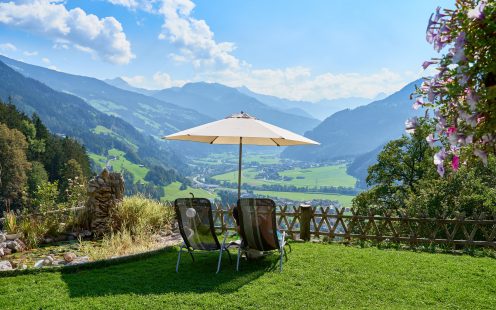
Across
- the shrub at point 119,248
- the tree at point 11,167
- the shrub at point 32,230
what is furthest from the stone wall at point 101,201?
the tree at point 11,167

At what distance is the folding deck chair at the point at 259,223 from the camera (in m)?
6.13

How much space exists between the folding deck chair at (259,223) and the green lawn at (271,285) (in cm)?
37

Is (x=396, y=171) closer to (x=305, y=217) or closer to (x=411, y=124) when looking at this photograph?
(x=305, y=217)

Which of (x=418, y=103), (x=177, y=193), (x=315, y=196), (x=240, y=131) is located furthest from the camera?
(x=315, y=196)

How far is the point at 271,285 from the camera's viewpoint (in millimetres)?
5328

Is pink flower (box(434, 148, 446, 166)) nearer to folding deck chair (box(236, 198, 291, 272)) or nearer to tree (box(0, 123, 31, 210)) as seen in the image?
folding deck chair (box(236, 198, 291, 272))

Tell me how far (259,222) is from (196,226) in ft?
3.14

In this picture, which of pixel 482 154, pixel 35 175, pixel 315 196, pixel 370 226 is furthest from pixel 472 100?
pixel 315 196

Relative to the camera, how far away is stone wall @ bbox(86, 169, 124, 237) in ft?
31.4

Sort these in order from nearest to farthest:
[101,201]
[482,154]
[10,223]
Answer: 1. [482,154]
2. [10,223]
3. [101,201]

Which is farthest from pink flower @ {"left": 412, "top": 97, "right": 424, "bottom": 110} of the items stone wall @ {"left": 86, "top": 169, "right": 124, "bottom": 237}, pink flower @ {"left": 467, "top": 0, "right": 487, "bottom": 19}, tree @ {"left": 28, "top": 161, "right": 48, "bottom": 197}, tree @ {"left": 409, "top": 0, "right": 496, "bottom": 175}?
tree @ {"left": 28, "top": 161, "right": 48, "bottom": 197}

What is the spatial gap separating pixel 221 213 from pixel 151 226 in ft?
5.56

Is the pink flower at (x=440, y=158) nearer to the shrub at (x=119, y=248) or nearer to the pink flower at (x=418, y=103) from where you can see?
the pink flower at (x=418, y=103)

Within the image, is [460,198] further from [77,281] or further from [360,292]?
[77,281]
